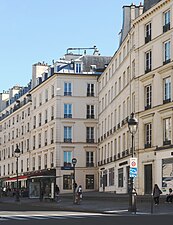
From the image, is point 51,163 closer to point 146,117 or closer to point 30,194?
point 30,194

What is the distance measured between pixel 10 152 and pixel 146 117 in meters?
57.3

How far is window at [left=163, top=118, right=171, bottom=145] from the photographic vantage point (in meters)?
40.3

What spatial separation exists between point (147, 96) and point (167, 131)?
485cm

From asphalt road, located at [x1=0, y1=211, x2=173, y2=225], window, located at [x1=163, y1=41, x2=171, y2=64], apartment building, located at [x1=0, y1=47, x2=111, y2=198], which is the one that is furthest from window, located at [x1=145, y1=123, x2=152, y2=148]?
apartment building, located at [x1=0, y1=47, x2=111, y2=198]

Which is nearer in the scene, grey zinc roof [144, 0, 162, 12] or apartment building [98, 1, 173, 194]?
apartment building [98, 1, 173, 194]

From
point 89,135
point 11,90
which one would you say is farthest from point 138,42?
point 11,90

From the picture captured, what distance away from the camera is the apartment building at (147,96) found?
40812 mm

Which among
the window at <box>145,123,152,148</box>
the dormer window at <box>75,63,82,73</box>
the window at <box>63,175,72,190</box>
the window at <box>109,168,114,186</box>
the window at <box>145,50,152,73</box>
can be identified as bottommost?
the window at <box>63,175,72,190</box>

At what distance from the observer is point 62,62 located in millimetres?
74062

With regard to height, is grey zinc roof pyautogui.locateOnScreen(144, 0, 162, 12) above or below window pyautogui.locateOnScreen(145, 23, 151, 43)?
above

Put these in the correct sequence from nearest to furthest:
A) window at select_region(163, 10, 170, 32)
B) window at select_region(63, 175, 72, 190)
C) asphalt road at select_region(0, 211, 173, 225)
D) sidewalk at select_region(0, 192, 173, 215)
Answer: asphalt road at select_region(0, 211, 173, 225) < sidewalk at select_region(0, 192, 173, 215) < window at select_region(163, 10, 170, 32) < window at select_region(63, 175, 72, 190)

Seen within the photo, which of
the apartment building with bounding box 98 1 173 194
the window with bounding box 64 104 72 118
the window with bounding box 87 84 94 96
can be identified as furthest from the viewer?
the window with bounding box 87 84 94 96

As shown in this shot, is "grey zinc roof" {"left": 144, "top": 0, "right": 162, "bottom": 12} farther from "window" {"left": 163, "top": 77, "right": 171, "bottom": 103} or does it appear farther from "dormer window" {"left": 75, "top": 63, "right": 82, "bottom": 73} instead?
"dormer window" {"left": 75, "top": 63, "right": 82, "bottom": 73}

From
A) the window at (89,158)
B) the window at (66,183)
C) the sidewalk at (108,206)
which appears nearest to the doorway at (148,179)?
the sidewalk at (108,206)
